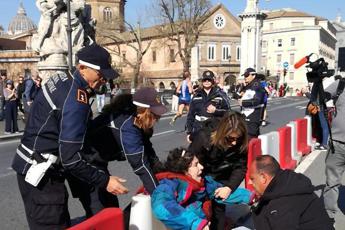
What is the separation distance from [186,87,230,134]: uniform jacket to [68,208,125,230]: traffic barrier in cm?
349

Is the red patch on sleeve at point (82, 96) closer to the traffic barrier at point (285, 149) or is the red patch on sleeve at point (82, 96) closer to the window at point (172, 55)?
the traffic barrier at point (285, 149)

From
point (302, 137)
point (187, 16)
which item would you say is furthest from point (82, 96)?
point (187, 16)

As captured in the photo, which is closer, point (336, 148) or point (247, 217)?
point (336, 148)

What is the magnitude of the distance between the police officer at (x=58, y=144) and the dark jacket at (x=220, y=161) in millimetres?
1424

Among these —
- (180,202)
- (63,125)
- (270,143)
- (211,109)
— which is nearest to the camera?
(63,125)

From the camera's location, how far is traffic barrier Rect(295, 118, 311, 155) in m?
9.27

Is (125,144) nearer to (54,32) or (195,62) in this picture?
(54,32)

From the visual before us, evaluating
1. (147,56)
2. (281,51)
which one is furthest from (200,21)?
(281,51)

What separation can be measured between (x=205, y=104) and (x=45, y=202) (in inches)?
144

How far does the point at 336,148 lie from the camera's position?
15.4 ft

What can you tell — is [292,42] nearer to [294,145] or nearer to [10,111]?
[10,111]

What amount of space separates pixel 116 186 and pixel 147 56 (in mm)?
81298

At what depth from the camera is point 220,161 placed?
14.7ft

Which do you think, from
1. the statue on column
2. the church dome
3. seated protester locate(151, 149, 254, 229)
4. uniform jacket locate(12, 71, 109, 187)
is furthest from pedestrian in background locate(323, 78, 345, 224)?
the church dome
